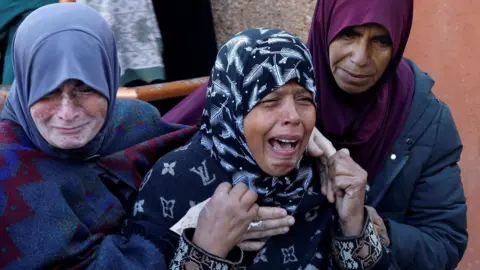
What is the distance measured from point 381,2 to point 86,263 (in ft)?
4.87

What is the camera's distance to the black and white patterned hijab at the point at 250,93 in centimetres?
247

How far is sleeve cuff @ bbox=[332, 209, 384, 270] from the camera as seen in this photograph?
2.52 m

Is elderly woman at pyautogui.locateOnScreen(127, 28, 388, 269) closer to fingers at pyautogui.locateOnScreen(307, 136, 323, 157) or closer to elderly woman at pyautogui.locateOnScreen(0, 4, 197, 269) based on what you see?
fingers at pyautogui.locateOnScreen(307, 136, 323, 157)

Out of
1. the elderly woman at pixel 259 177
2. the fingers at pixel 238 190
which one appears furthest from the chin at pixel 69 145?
the fingers at pixel 238 190

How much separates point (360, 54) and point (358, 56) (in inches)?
0.4

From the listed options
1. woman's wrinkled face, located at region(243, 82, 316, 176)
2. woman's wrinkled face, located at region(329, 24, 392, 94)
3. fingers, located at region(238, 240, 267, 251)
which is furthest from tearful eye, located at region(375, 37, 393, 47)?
fingers, located at region(238, 240, 267, 251)

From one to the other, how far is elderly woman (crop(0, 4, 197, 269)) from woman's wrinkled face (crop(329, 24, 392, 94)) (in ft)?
3.03

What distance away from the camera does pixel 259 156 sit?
251 centimetres

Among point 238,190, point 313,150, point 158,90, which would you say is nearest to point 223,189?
point 238,190

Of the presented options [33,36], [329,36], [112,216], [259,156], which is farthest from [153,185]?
[329,36]

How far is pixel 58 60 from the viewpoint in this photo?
88.2 inches

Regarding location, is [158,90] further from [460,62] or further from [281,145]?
[460,62]

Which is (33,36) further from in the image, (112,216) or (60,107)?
(112,216)

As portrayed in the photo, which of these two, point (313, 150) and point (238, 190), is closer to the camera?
point (238, 190)
